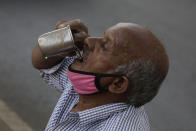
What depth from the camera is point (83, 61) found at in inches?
50.1

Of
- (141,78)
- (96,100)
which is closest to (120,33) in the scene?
(141,78)

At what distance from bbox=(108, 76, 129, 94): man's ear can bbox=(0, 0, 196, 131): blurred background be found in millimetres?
1617

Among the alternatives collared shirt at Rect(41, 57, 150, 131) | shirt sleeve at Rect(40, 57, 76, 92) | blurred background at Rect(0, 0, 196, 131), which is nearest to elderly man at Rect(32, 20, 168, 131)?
collared shirt at Rect(41, 57, 150, 131)

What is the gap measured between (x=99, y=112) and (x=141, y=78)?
216 millimetres

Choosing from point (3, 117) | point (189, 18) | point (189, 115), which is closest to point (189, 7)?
point (189, 18)

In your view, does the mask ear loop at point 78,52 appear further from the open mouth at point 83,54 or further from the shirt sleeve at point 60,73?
the shirt sleeve at point 60,73

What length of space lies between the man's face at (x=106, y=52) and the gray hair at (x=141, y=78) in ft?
0.12

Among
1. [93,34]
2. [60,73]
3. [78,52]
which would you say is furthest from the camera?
[93,34]

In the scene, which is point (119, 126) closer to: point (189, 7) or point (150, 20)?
point (150, 20)

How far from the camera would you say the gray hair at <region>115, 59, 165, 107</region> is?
3.80ft

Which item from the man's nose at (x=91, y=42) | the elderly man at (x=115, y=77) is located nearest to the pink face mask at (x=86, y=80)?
the elderly man at (x=115, y=77)

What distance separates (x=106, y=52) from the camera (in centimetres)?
120

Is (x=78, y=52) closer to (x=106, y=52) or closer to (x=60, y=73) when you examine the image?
(x=106, y=52)

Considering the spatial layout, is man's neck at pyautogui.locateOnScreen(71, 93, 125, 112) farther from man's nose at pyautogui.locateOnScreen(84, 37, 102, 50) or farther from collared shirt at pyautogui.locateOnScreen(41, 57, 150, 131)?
man's nose at pyautogui.locateOnScreen(84, 37, 102, 50)
